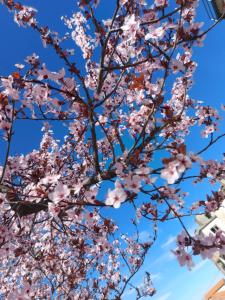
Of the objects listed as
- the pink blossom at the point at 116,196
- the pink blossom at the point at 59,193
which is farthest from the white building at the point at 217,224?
the pink blossom at the point at 59,193

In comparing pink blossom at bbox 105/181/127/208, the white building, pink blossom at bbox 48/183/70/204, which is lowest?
pink blossom at bbox 105/181/127/208

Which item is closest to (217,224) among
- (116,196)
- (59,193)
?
(116,196)

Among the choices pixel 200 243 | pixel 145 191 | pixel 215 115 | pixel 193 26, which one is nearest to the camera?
pixel 200 243

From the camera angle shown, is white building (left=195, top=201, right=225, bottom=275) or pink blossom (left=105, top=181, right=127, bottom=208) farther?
white building (left=195, top=201, right=225, bottom=275)

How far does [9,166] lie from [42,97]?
1.81 m

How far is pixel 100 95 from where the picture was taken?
5195 mm

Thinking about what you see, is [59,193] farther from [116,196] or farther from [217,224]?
[217,224]

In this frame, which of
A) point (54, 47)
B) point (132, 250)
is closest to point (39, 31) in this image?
point (54, 47)

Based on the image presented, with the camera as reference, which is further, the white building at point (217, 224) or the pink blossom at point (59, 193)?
the white building at point (217, 224)

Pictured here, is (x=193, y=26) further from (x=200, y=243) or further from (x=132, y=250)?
(x=132, y=250)

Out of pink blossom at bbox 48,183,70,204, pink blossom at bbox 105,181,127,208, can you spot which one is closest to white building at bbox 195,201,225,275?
pink blossom at bbox 105,181,127,208

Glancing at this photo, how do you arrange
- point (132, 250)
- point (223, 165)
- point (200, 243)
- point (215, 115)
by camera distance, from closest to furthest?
point (200, 243) < point (223, 165) < point (215, 115) < point (132, 250)

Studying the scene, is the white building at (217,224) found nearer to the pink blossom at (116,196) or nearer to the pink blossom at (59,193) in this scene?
the pink blossom at (116,196)

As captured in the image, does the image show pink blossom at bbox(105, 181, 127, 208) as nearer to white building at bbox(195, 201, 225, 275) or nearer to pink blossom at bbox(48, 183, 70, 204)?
pink blossom at bbox(48, 183, 70, 204)
